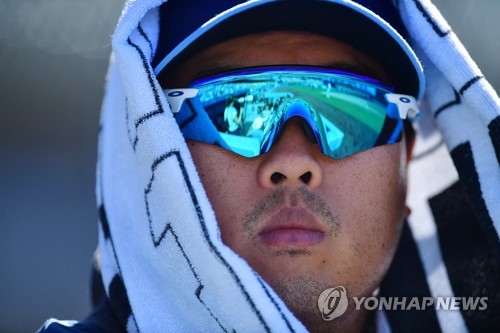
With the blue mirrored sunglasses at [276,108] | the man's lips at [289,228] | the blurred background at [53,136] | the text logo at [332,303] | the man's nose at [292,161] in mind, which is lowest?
the text logo at [332,303]

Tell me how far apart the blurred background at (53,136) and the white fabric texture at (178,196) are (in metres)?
1.87

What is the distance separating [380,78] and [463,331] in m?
0.72

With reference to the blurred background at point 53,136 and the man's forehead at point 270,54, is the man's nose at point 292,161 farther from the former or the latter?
the blurred background at point 53,136

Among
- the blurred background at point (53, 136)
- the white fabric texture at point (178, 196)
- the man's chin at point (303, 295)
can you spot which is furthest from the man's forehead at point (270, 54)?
the blurred background at point (53, 136)

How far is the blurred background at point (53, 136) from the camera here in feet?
11.7

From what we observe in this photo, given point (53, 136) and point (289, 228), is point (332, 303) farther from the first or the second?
point (53, 136)

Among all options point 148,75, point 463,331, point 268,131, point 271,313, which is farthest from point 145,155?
point 463,331

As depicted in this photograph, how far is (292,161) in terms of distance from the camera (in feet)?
5.03

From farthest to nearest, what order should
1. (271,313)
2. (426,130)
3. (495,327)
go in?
(426,130)
(495,327)
(271,313)

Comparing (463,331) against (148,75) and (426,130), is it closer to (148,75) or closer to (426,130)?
(426,130)

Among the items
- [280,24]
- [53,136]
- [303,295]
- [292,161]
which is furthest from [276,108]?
[53,136]

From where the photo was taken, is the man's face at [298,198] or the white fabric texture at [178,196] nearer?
the white fabric texture at [178,196]

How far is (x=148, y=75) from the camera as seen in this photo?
1.53 meters

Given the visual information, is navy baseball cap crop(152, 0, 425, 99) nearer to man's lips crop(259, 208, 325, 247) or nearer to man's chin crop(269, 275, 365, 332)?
man's lips crop(259, 208, 325, 247)
